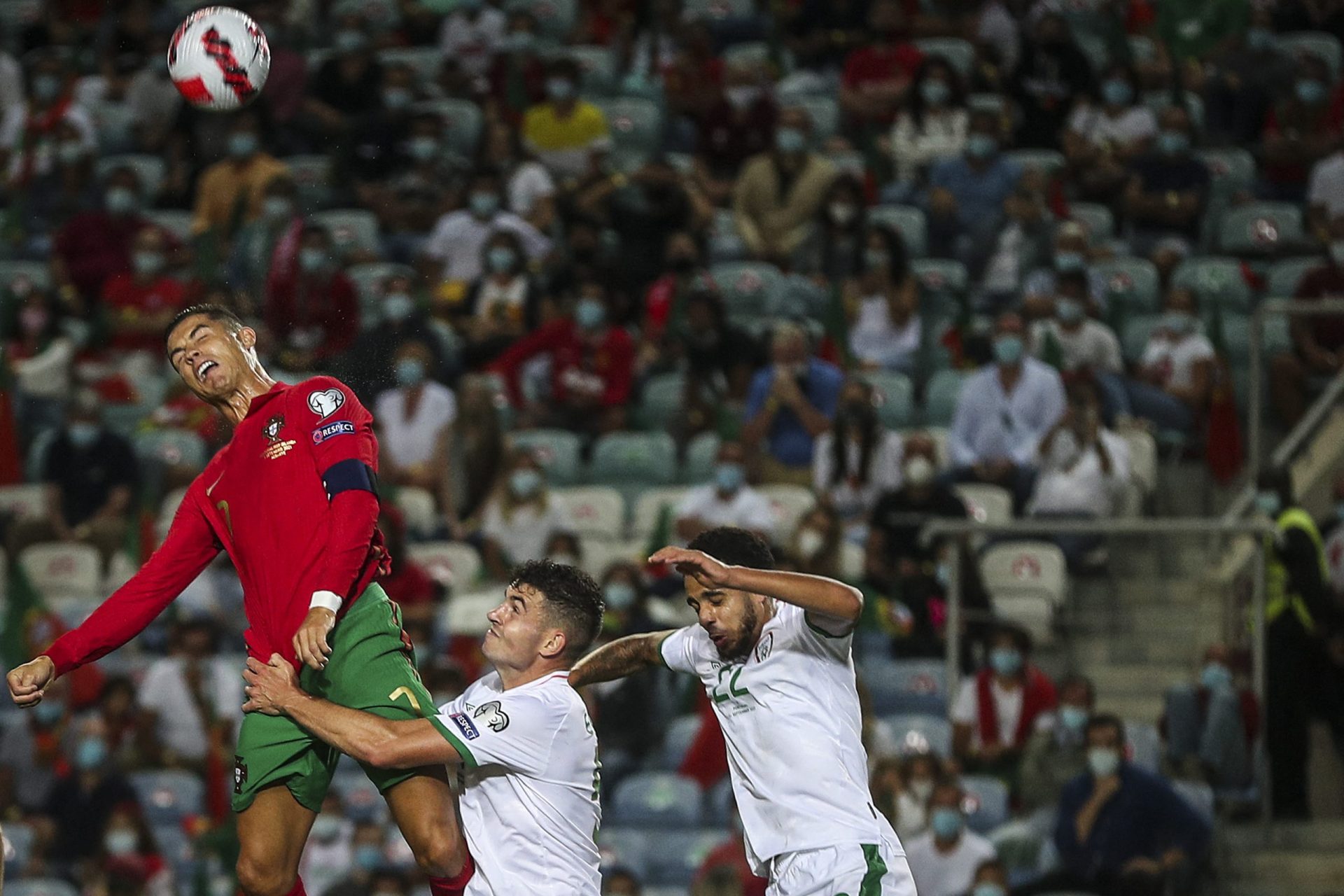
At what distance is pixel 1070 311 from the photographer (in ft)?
38.2

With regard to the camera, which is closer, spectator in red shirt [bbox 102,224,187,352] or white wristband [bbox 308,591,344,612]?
white wristband [bbox 308,591,344,612]

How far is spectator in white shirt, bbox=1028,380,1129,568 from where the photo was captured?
10.5 metres

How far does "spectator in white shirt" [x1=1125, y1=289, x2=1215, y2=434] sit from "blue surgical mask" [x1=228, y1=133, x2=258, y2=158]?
6028mm

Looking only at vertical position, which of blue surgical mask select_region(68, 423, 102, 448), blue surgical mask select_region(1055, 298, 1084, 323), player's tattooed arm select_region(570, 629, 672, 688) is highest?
blue surgical mask select_region(1055, 298, 1084, 323)

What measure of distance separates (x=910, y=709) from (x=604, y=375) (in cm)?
301

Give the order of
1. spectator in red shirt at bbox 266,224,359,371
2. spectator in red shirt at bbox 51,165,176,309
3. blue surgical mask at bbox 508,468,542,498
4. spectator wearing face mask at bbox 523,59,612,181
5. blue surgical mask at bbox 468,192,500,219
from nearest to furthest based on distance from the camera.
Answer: blue surgical mask at bbox 508,468,542,498, spectator in red shirt at bbox 266,224,359,371, blue surgical mask at bbox 468,192,500,219, spectator in red shirt at bbox 51,165,176,309, spectator wearing face mask at bbox 523,59,612,181

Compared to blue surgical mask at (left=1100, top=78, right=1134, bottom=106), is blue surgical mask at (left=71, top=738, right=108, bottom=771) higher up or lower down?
lower down

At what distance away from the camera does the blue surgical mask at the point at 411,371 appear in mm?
11648

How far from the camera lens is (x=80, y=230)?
13.7 meters

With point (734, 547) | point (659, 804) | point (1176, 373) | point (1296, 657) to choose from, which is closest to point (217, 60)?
point (734, 547)

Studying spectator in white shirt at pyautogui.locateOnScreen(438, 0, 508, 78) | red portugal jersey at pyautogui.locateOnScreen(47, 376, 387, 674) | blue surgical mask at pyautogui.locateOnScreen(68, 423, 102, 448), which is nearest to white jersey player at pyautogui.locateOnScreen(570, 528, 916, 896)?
red portugal jersey at pyautogui.locateOnScreen(47, 376, 387, 674)

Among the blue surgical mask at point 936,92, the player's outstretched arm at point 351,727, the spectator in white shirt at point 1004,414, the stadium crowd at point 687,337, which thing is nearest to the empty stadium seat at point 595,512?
the stadium crowd at point 687,337

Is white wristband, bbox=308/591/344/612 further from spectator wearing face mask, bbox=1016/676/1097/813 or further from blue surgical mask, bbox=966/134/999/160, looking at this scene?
blue surgical mask, bbox=966/134/999/160

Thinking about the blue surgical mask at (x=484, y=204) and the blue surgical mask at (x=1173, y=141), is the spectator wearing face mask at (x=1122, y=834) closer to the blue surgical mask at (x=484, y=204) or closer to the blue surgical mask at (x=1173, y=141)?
the blue surgical mask at (x=1173, y=141)
